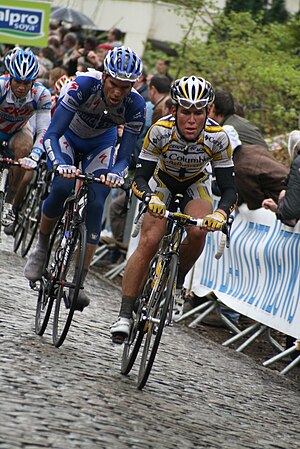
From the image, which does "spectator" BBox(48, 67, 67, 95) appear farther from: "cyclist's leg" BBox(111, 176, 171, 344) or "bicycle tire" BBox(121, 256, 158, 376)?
"bicycle tire" BBox(121, 256, 158, 376)

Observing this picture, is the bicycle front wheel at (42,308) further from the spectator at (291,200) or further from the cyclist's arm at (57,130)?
the spectator at (291,200)

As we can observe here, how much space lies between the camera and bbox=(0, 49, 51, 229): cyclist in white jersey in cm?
1130

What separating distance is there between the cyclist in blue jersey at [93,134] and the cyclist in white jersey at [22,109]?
147 centimetres

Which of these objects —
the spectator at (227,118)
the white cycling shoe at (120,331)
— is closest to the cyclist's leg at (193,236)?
the white cycling shoe at (120,331)

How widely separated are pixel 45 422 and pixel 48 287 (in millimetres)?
3021

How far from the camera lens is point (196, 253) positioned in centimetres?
860

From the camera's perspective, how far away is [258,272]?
12.0 meters

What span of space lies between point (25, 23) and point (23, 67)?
9692 mm

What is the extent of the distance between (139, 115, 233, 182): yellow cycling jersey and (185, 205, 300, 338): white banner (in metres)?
2.43

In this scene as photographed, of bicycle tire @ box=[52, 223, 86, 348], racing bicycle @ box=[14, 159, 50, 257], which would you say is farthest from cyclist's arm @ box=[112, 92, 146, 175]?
racing bicycle @ box=[14, 159, 50, 257]

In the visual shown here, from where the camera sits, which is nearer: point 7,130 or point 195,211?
point 195,211

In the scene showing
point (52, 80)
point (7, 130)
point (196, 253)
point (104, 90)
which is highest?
point (104, 90)

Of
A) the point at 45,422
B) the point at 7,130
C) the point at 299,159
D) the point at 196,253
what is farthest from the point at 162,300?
the point at 7,130

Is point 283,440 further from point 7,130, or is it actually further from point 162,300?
point 7,130
